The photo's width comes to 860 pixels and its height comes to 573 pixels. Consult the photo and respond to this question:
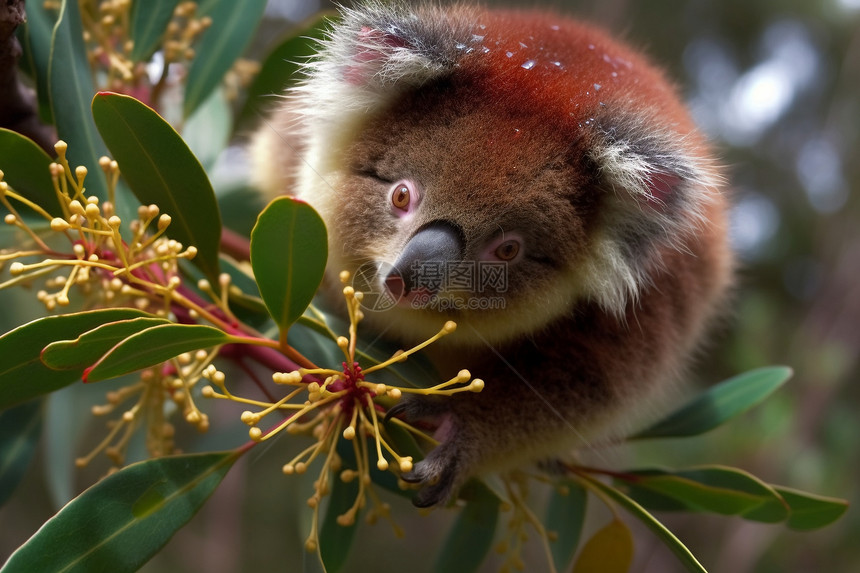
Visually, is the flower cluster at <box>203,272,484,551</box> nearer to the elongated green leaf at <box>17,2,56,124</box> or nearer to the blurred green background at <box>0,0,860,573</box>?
the elongated green leaf at <box>17,2,56,124</box>

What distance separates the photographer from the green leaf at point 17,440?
57.2 inches

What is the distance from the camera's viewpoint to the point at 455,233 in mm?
1164

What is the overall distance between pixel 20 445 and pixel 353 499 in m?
0.73

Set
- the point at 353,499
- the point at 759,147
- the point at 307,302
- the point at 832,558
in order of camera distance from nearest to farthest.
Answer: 1. the point at 307,302
2. the point at 353,499
3. the point at 832,558
4. the point at 759,147

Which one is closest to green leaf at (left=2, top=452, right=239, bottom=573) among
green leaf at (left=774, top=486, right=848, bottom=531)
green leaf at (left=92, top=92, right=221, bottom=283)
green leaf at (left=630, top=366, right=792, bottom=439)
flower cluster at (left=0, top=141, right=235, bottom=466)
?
flower cluster at (left=0, top=141, right=235, bottom=466)

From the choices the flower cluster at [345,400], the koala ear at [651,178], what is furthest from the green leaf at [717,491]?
the flower cluster at [345,400]

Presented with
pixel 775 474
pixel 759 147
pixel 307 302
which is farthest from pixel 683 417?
pixel 759 147

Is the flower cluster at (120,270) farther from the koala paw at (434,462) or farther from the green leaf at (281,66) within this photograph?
the green leaf at (281,66)

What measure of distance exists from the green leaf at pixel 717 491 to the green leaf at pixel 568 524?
0.43 ft

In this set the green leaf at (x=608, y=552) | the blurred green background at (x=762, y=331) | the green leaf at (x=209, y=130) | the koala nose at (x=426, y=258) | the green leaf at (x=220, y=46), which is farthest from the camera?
the blurred green background at (x=762, y=331)

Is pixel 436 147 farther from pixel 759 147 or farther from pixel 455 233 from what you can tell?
pixel 759 147

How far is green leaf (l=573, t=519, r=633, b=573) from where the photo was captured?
4.48ft

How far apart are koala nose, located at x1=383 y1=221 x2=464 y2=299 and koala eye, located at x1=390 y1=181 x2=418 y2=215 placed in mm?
84

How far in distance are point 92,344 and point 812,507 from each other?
54.5 inches
